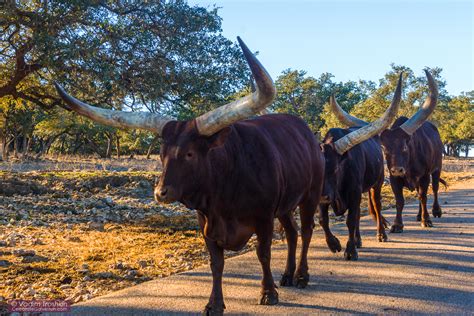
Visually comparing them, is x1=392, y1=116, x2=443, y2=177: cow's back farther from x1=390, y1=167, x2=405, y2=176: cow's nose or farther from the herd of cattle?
the herd of cattle

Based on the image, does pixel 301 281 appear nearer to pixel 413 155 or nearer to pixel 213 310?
pixel 213 310

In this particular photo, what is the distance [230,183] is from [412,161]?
6.09m

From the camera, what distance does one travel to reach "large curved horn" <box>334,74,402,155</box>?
6507 millimetres

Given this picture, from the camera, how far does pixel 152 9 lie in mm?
11508

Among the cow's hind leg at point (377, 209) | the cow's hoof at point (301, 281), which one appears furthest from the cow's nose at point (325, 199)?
the cow's hind leg at point (377, 209)

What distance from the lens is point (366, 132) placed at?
6.66 meters

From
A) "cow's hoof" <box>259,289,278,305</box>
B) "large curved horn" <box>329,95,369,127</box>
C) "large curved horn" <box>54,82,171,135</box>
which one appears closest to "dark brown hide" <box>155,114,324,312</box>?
"cow's hoof" <box>259,289,278,305</box>

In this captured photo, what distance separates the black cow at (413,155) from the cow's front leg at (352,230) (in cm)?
182

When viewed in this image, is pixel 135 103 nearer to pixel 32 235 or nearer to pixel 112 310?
pixel 32 235

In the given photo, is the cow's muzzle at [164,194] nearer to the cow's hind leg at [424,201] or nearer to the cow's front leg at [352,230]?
the cow's front leg at [352,230]

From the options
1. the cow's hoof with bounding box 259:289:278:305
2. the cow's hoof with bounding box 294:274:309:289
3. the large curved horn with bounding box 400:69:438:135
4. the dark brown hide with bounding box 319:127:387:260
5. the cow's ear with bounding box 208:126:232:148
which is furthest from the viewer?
the large curved horn with bounding box 400:69:438:135

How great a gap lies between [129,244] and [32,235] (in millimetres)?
1635

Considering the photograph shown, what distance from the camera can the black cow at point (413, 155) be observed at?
8555 millimetres

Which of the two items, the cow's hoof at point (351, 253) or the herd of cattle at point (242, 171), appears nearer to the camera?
the herd of cattle at point (242, 171)
